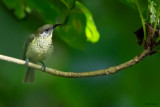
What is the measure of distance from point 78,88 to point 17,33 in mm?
1169

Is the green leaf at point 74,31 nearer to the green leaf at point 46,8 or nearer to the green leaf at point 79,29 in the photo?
the green leaf at point 79,29

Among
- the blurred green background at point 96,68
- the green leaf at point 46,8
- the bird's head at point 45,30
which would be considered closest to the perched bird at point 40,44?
the bird's head at point 45,30

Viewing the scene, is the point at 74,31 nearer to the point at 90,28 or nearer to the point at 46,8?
the point at 90,28

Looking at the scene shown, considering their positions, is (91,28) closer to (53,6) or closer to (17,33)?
(53,6)

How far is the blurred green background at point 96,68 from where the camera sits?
3.79 meters

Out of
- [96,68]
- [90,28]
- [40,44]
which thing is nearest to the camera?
[90,28]

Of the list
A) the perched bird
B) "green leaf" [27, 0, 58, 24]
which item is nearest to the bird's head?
the perched bird

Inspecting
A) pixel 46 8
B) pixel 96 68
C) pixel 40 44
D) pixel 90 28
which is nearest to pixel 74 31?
pixel 90 28

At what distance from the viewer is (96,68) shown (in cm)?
392

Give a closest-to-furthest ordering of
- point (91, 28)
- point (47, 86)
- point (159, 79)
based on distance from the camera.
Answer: point (91, 28) < point (159, 79) < point (47, 86)

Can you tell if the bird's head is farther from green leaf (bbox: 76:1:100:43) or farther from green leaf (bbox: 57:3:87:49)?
green leaf (bbox: 76:1:100:43)

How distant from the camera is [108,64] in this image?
3.88 m

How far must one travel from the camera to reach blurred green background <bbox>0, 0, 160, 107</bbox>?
3787 millimetres

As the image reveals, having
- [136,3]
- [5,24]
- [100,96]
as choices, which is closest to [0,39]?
[5,24]
